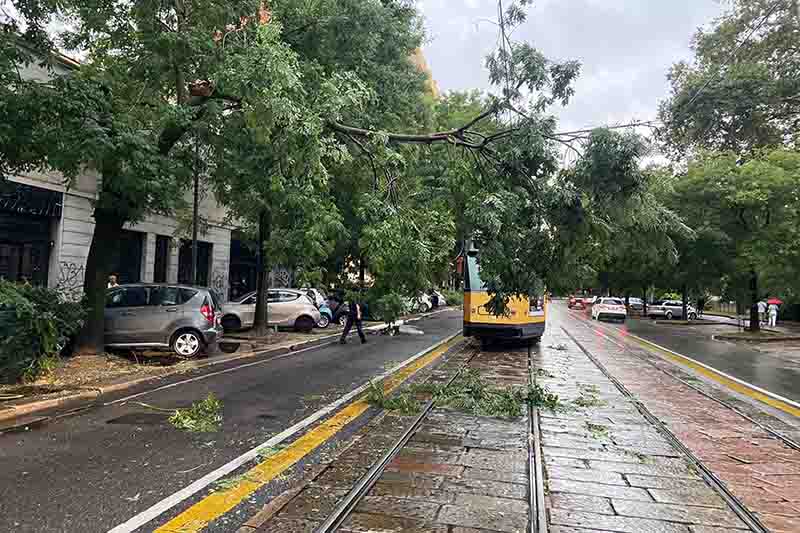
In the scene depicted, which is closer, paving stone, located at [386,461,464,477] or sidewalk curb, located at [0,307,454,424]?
paving stone, located at [386,461,464,477]

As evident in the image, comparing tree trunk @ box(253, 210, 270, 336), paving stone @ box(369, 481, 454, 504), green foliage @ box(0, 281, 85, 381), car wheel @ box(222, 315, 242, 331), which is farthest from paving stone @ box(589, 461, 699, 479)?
car wheel @ box(222, 315, 242, 331)

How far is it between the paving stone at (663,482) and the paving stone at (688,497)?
0.10 metres

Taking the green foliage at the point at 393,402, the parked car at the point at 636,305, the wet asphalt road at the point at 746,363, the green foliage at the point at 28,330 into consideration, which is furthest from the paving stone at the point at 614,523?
the parked car at the point at 636,305

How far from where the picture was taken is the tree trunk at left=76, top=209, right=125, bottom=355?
1161 centimetres

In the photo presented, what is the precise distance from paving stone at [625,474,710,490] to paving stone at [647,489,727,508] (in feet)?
0.33

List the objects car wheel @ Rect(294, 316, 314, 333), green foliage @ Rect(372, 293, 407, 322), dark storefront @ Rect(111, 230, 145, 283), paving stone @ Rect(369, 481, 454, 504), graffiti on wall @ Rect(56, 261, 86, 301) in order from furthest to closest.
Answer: car wheel @ Rect(294, 316, 314, 333) → dark storefront @ Rect(111, 230, 145, 283) → graffiti on wall @ Rect(56, 261, 86, 301) → green foliage @ Rect(372, 293, 407, 322) → paving stone @ Rect(369, 481, 454, 504)

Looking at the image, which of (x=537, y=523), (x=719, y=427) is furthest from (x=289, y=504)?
(x=719, y=427)

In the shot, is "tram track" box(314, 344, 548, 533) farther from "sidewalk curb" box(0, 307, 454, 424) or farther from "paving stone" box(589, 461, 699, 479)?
"sidewalk curb" box(0, 307, 454, 424)

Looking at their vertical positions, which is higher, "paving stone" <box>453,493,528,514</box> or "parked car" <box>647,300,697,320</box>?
"parked car" <box>647,300,697,320</box>

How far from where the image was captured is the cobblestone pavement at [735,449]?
491cm

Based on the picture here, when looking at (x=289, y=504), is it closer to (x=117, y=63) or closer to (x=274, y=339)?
(x=117, y=63)

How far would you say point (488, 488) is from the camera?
16.6 feet

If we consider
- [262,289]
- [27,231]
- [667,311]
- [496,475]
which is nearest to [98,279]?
[27,231]

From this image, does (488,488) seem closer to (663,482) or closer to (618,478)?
(618,478)
